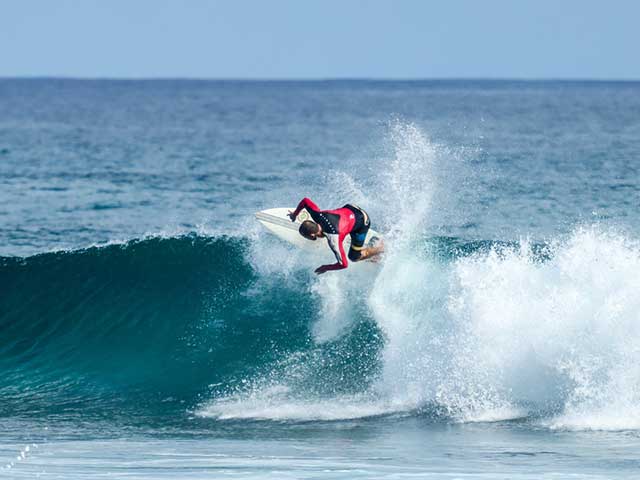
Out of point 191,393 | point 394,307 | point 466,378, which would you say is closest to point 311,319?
point 394,307

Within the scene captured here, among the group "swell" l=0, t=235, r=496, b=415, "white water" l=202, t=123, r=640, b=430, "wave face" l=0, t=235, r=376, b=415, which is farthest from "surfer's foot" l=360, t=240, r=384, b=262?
"wave face" l=0, t=235, r=376, b=415

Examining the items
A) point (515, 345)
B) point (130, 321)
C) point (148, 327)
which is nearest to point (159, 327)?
point (148, 327)

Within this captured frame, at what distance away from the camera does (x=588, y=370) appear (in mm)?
10719

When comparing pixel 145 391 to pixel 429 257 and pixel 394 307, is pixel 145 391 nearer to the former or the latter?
pixel 394 307

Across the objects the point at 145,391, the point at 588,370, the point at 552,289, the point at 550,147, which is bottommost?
the point at 145,391

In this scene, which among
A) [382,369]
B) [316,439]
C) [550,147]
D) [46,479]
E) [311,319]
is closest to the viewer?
[46,479]

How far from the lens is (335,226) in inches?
480

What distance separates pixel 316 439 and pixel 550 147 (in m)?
27.8

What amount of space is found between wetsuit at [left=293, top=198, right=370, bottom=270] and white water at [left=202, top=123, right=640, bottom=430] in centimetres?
125

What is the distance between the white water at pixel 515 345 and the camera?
10664 millimetres

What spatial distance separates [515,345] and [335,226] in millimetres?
2660

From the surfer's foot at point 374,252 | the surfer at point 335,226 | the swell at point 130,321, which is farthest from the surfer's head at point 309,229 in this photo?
the swell at point 130,321

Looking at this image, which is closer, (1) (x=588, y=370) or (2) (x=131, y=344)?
(1) (x=588, y=370)

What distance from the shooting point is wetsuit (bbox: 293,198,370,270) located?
39.2 ft
